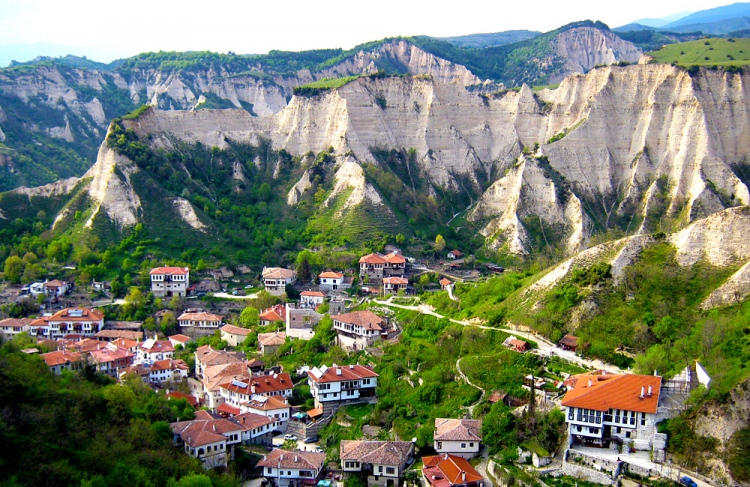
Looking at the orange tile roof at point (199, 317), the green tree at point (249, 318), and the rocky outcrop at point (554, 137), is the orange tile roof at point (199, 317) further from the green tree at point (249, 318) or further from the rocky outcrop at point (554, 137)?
the rocky outcrop at point (554, 137)

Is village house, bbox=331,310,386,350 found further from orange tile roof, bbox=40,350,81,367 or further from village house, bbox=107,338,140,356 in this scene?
orange tile roof, bbox=40,350,81,367

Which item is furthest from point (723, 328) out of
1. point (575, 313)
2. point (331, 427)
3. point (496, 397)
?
point (331, 427)

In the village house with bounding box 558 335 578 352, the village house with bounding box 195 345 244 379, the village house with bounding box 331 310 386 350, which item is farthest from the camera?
the village house with bounding box 331 310 386 350

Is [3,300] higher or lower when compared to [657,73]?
lower

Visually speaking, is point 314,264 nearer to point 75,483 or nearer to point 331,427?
point 331,427

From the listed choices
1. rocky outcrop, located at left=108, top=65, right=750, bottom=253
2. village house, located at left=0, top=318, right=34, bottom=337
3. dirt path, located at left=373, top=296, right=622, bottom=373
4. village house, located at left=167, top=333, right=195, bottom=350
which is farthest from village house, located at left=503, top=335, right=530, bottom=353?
village house, located at left=0, top=318, right=34, bottom=337

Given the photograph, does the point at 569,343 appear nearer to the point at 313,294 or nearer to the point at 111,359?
the point at 313,294
